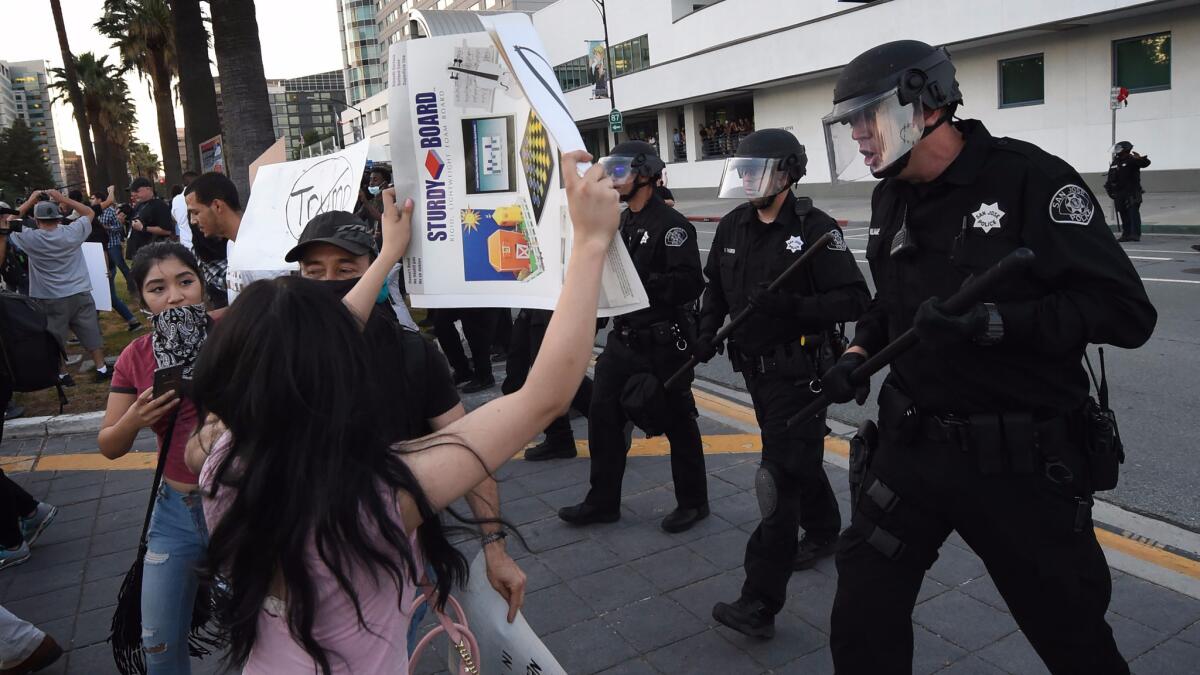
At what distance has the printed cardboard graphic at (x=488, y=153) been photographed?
2.24 m

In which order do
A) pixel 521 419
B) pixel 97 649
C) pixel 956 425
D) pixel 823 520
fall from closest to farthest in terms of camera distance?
pixel 521 419 < pixel 956 425 < pixel 97 649 < pixel 823 520

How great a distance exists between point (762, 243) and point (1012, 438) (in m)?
1.82

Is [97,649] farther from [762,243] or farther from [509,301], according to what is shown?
[762,243]

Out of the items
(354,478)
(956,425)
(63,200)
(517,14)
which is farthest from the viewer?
(63,200)

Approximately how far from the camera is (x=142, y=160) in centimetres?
10069

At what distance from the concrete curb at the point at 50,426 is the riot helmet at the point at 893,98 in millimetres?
6888

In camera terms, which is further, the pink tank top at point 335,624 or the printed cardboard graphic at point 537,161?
the printed cardboard graphic at point 537,161

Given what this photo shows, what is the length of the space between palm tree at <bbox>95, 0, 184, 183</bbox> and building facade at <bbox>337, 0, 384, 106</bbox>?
7092cm

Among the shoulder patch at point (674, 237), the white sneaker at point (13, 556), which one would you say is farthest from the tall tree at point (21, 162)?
the shoulder patch at point (674, 237)

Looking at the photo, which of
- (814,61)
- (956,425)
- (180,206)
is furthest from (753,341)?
(814,61)

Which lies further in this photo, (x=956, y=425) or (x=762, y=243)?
(x=762, y=243)

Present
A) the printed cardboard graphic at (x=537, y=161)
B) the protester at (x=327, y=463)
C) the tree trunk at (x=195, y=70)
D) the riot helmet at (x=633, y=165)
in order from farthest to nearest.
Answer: the tree trunk at (x=195, y=70) < the riot helmet at (x=633, y=165) < the printed cardboard graphic at (x=537, y=161) < the protester at (x=327, y=463)

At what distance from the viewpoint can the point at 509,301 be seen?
2.22 metres

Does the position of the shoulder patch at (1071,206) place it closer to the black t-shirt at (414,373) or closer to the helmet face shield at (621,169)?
the black t-shirt at (414,373)
